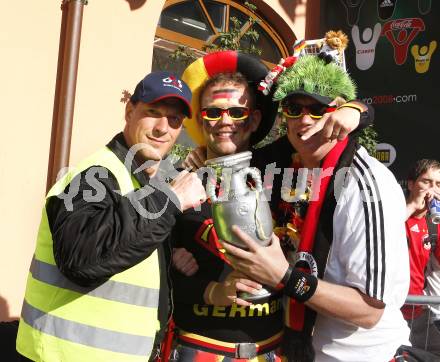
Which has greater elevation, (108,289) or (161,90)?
(161,90)

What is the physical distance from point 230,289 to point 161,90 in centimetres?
81

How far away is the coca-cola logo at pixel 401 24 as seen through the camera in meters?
6.91

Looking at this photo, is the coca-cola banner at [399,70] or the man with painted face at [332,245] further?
the coca-cola banner at [399,70]

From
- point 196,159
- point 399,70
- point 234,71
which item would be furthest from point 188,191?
point 399,70

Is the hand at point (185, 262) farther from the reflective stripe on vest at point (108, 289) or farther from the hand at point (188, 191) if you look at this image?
the hand at point (188, 191)

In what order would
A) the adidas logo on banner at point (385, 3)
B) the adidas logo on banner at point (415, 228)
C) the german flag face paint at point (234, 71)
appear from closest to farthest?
1. the german flag face paint at point (234, 71)
2. the adidas logo on banner at point (415, 228)
3. the adidas logo on banner at point (385, 3)

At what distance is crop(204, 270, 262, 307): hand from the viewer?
205 centimetres

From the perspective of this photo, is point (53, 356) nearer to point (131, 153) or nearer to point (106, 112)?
point (131, 153)

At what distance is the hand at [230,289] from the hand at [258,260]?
92 mm

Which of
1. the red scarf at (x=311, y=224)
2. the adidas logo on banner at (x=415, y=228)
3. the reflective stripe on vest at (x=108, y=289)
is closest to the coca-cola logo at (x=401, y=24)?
the adidas logo on banner at (x=415, y=228)

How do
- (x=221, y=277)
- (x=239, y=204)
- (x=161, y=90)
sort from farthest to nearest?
(x=221, y=277)
(x=161, y=90)
(x=239, y=204)

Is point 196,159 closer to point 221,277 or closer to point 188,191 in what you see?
point 221,277

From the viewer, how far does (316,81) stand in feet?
7.37

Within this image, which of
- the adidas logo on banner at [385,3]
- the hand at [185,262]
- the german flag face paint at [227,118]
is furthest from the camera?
the adidas logo on banner at [385,3]
